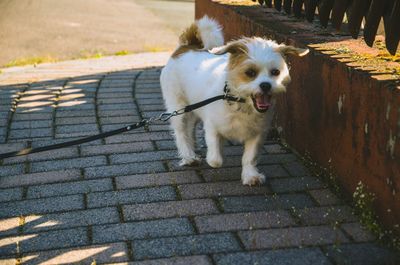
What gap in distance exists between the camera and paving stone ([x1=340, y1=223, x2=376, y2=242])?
371 cm

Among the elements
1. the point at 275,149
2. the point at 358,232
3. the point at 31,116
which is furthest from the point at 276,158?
the point at 31,116

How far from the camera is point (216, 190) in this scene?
448 centimetres

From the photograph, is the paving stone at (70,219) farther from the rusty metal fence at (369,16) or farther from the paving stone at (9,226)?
the rusty metal fence at (369,16)

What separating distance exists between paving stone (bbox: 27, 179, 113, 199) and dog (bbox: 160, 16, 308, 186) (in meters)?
0.73

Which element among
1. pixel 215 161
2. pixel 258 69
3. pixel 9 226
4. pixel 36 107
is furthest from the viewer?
pixel 36 107

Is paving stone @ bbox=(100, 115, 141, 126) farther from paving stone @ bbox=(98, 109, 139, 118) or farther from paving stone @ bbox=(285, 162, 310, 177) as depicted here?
paving stone @ bbox=(285, 162, 310, 177)

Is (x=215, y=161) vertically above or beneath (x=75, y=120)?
above

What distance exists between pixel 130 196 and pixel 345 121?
1.53 metres

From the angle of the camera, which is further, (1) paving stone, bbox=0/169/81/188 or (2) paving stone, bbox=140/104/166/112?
(2) paving stone, bbox=140/104/166/112

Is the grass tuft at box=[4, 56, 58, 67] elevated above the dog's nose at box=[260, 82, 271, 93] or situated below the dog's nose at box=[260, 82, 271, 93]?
below

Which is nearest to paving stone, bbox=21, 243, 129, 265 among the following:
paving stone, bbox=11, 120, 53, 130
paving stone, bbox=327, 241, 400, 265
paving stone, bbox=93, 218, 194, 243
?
paving stone, bbox=93, 218, 194, 243

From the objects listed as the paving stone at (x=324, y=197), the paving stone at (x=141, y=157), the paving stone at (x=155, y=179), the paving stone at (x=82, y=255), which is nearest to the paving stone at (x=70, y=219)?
the paving stone at (x=82, y=255)

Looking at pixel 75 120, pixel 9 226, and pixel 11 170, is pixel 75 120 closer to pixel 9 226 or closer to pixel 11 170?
pixel 11 170

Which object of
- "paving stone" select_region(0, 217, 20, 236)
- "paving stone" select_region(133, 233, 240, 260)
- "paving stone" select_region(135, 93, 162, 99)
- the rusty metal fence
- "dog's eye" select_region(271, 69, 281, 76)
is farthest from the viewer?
"paving stone" select_region(135, 93, 162, 99)
